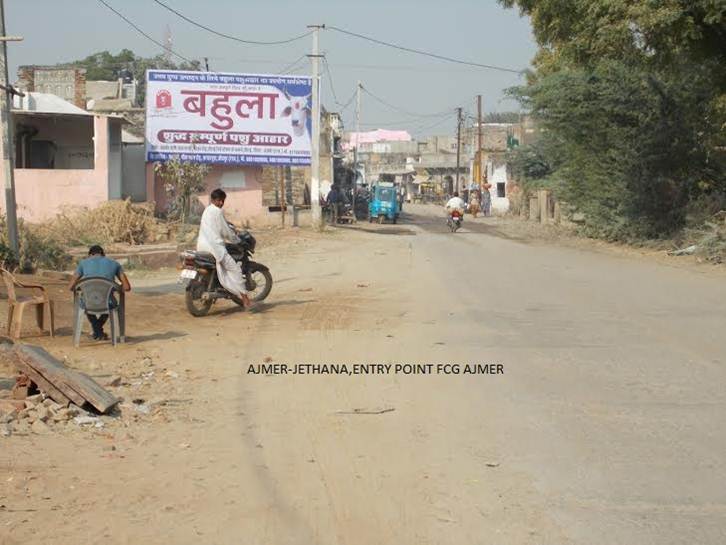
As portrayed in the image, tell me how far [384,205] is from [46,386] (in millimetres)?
39784

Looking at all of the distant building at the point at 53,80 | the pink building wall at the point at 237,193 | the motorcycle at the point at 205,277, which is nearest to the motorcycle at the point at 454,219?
the pink building wall at the point at 237,193

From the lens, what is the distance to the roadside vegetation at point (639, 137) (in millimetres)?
22859

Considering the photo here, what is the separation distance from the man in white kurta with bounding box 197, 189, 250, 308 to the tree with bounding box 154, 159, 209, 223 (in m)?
19.6

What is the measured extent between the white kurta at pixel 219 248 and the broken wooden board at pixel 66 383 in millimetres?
5391

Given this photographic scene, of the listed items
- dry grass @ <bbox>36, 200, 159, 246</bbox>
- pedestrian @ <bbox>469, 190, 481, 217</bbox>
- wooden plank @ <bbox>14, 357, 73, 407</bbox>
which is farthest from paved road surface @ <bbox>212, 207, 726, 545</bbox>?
pedestrian @ <bbox>469, 190, 481, 217</bbox>

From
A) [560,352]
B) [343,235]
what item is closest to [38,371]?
[560,352]

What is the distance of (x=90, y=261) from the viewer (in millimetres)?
10281

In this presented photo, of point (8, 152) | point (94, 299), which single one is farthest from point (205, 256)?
point (8, 152)

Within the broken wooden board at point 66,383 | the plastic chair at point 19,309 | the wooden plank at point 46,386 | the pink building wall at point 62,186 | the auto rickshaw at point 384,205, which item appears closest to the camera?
the broken wooden board at point 66,383

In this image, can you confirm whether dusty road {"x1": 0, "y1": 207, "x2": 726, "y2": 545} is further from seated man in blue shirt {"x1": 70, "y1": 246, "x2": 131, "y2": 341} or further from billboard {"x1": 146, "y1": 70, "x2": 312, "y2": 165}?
billboard {"x1": 146, "y1": 70, "x2": 312, "y2": 165}

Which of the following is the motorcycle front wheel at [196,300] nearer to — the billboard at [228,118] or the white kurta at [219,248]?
the white kurta at [219,248]

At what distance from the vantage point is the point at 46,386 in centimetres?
688

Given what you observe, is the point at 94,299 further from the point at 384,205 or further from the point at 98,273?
the point at 384,205

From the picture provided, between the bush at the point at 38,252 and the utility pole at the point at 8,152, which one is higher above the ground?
the utility pole at the point at 8,152
